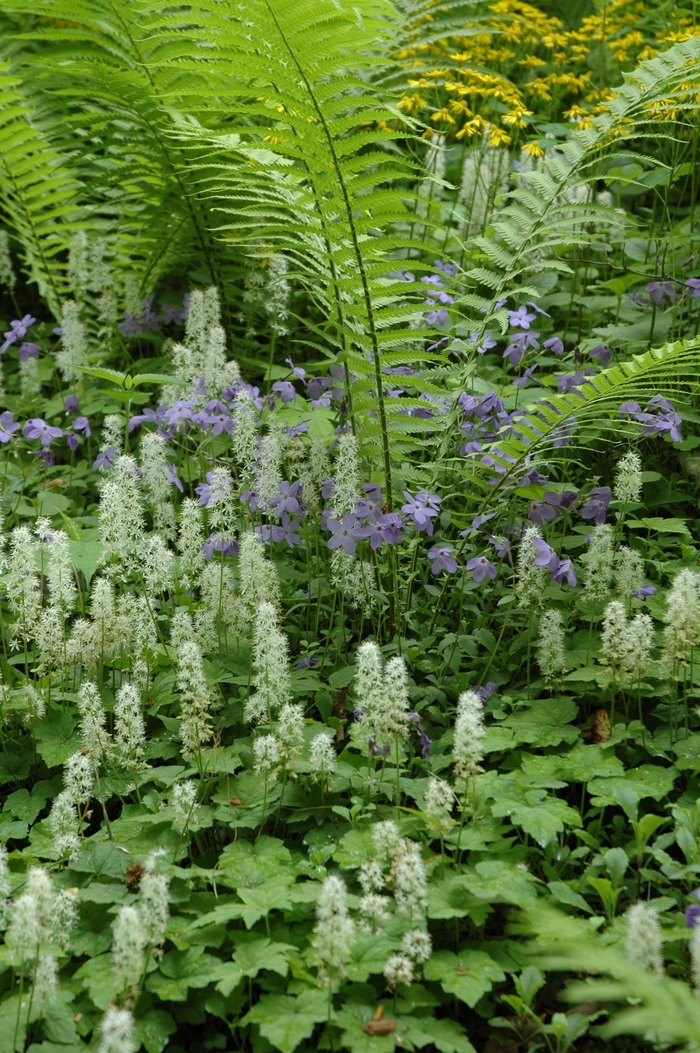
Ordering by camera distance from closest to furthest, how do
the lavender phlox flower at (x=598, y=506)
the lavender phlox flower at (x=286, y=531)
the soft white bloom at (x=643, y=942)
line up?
the soft white bloom at (x=643, y=942) → the lavender phlox flower at (x=598, y=506) → the lavender phlox flower at (x=286, y=531)

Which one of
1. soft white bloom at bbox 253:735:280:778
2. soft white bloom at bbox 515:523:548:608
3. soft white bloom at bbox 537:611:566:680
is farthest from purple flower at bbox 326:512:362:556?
soft white bloom at bbox 253:735:280:778

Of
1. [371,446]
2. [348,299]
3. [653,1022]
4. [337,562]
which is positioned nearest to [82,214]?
[348,299]

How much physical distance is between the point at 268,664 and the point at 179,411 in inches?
51.2

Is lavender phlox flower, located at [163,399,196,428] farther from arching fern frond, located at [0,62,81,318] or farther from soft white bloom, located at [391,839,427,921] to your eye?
soft white bloom, located at [391,839,427,921]

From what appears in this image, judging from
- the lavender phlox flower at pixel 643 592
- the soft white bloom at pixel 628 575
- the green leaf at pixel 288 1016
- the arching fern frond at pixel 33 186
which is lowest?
the green leaf at pixel 288 1016

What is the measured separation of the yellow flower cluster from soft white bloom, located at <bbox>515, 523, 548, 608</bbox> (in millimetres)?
1855

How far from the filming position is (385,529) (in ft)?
9.25

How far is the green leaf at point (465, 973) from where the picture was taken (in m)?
1.91

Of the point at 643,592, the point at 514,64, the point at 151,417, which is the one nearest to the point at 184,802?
the point at 643,592

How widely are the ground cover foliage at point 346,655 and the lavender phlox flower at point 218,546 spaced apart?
0.17 feet

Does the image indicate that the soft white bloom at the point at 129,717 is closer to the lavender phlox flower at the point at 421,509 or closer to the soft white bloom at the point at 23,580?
the soft white bloom at the point at 23,580

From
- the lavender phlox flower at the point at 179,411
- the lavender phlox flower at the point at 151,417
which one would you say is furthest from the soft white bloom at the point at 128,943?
the lavender phlox flower at the point at 151,417

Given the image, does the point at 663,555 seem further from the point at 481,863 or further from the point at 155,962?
the point at 155,962

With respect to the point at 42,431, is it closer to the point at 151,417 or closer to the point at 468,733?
the point at 151,417
